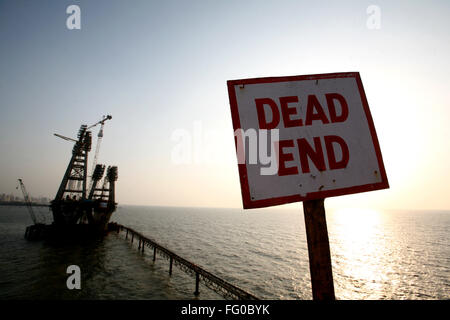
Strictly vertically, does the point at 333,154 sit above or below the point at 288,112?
below

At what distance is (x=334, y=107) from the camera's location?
231 cm

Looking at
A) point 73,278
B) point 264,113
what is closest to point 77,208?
point 73,278

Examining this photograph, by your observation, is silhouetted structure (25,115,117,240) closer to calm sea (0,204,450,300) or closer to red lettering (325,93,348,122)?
calm sea (0,204,450,300)

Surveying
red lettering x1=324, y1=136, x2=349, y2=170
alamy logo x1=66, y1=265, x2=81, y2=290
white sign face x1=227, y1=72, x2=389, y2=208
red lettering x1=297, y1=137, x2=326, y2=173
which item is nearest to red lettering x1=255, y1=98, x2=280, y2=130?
white sign face x1=227, y1=72, x2=389, y2=208

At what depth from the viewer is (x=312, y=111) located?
225 cm

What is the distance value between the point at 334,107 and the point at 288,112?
1.82 ft

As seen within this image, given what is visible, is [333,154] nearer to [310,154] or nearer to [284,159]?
[310,154]

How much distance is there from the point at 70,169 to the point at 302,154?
171ft

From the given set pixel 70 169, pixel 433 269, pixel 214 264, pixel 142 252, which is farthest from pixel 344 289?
pixel 70 169

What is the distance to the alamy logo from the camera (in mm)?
20422

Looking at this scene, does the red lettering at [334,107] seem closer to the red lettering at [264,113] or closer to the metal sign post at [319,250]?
the red lettering at [264,113]

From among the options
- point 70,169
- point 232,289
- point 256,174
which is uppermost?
point 70,169
